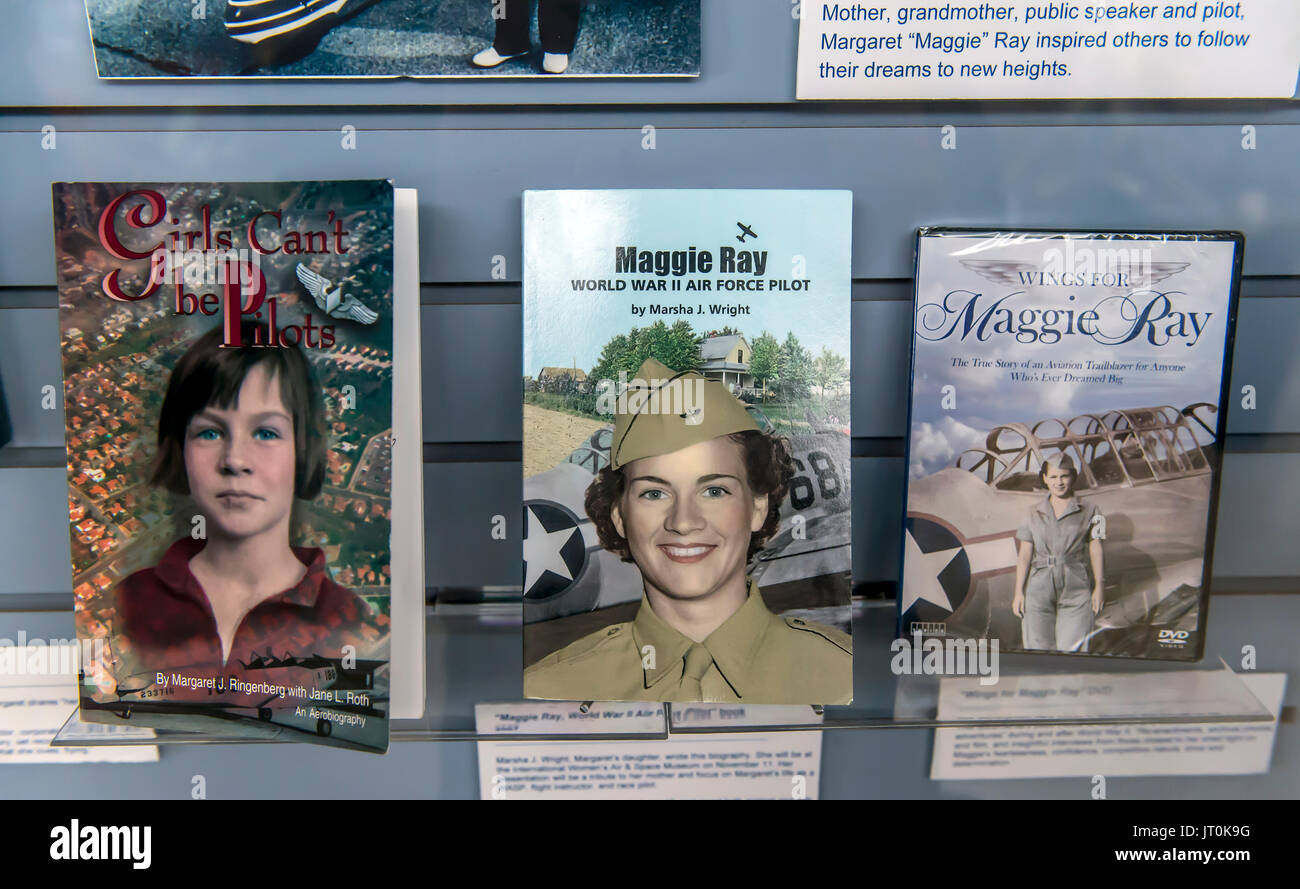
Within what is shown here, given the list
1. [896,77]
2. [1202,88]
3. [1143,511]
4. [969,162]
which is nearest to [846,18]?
[896,77]

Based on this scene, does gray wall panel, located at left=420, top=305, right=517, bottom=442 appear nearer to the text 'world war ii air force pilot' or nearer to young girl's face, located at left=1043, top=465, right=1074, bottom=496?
the text 'world war ii air force pilot'

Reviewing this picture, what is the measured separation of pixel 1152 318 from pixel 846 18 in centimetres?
42

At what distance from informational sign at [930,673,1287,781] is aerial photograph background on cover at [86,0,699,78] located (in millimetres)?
751

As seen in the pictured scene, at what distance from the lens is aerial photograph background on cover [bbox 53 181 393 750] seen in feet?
2.26

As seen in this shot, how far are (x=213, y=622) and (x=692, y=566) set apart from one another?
48cm

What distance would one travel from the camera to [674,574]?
0.73m

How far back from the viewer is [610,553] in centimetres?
74

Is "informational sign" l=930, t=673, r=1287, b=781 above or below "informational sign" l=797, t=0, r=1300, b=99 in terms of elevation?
below

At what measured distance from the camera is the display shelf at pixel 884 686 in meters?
0.79

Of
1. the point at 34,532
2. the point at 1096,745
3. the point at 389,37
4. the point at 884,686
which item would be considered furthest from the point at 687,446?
the point at 34,532

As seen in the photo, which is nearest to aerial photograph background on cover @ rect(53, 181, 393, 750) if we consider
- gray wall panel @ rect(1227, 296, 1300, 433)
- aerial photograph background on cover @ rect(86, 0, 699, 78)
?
aerial photograph background on cover @ rect(86, 0, 699, 78)

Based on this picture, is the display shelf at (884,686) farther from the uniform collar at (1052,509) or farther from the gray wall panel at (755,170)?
the gray wall panel at (755,170)

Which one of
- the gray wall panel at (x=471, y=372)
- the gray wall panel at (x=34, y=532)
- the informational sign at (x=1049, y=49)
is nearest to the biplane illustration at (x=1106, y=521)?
the informational sign at (x=1049, y=49)
